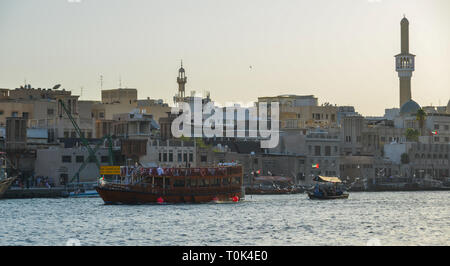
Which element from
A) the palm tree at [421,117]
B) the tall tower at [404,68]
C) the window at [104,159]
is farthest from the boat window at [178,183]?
the tall tower at [404,68]

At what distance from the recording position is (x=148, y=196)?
8469 centimetres

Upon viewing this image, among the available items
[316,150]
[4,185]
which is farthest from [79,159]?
[316,150]

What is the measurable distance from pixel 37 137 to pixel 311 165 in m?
37.5

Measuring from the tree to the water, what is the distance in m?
66.5

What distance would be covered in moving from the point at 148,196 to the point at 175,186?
3.06 m

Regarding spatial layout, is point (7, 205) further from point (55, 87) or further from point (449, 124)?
point (449, 124)

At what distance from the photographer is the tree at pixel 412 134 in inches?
6078

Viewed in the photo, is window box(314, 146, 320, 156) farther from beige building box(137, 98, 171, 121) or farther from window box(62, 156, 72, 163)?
window box(62, 156, 72, 163)

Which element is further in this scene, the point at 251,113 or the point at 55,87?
the point at 251,113

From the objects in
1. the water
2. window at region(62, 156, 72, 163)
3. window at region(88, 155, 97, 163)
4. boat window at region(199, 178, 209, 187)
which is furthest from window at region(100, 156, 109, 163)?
boat window at region(199, 178, 209, 187)

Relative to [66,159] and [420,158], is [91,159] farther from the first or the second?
[420,158]

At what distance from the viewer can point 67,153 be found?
354ft

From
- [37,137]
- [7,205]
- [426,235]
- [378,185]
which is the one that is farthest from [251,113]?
[426,235]

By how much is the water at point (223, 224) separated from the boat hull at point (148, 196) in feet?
5.25
